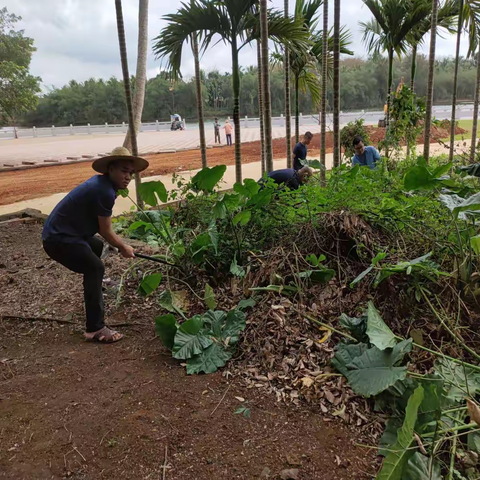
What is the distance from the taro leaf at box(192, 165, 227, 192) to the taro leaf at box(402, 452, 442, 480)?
2538 millimetres

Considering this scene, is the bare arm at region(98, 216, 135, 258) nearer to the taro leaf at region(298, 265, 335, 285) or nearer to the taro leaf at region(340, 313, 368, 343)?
the taro leaf at region(298, 265, 335, 285)

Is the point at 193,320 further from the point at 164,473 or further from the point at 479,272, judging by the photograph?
the point at 479,272

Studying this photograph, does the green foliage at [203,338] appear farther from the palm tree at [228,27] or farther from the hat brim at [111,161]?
the palm tree at [228,27]

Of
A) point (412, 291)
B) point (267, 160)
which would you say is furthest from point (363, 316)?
point (267, 160)

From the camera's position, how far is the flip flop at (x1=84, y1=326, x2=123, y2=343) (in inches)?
118

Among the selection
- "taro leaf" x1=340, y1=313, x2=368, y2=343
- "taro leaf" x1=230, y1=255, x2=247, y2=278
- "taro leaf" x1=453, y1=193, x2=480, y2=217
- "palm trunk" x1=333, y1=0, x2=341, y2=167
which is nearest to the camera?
"taro leaf" x1=453, y1=193, x2=480, y2=217

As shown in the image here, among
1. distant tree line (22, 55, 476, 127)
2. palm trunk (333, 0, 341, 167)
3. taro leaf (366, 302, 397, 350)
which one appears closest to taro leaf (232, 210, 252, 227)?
taro leaf (366, 302, 397, 350)

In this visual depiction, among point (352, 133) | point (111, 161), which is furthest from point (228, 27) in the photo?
point (352, 133)

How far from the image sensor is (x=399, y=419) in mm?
2094

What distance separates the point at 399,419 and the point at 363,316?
2.16ft

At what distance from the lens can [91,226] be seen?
3016 millimetres

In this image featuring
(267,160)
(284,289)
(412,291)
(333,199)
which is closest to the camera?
(412,291)

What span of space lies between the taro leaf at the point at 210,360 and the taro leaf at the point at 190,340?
31 mm

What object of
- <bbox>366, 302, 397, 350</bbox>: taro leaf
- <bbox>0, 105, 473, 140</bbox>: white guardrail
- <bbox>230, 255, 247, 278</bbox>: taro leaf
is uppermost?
<bbox>0, 105, 473, 140</bbox>: white guardrail
